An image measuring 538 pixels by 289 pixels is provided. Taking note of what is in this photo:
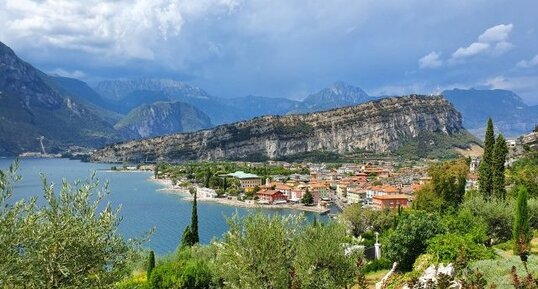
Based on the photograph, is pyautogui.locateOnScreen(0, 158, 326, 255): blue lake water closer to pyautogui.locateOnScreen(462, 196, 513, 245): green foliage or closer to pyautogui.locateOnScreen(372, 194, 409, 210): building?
pyautogui.locateOnScreen(372, 194, 409, 210): building

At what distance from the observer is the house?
105 meters

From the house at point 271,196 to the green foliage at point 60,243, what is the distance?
9054 cm

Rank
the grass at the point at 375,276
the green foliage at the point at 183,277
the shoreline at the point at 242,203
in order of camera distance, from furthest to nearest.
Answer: the shoreline at the point at 242,203
the green foliage at the point at 183,277
the grass at the point at 375,276

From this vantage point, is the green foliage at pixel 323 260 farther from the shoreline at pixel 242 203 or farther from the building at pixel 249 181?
the building at pixel 249 181

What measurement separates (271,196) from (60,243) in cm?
9397

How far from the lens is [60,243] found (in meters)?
12.1

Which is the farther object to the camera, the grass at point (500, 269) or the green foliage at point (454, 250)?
the green foliage at point (454, 250)

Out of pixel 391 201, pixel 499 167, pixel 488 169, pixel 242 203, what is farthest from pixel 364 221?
pixel 242 203

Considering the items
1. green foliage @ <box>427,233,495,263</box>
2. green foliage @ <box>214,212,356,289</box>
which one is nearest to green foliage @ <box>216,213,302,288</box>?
green foliage @ <box>214,212,356,289</box>

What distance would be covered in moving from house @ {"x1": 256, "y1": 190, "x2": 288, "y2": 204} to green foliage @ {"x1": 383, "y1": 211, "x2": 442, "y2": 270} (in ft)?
262

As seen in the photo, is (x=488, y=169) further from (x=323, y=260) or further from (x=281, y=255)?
(x=281, y=255)

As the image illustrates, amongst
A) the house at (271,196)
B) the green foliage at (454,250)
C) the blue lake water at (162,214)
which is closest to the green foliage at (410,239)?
the green foliage at (454,250)

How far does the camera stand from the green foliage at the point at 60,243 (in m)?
10.4

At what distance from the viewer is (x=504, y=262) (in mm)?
17250
